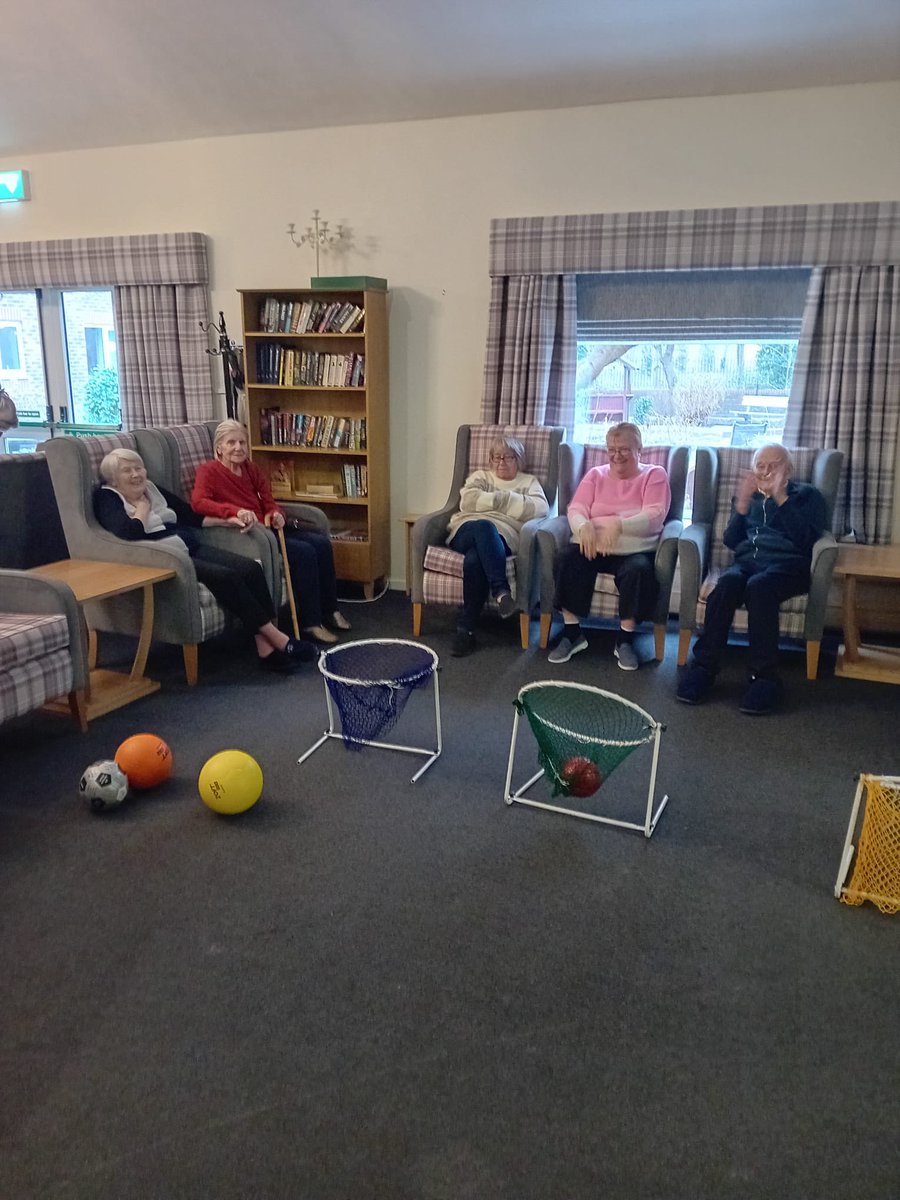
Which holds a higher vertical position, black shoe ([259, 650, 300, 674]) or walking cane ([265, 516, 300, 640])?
walking cane ([265, 516, 300, 640])

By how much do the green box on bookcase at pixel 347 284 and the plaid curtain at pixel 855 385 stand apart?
2.23 metres

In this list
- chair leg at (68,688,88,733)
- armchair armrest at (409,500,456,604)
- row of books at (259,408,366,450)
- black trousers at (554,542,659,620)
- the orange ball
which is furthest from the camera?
row of books at (259,408,366,450)

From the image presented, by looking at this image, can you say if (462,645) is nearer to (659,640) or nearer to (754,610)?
(659,640)

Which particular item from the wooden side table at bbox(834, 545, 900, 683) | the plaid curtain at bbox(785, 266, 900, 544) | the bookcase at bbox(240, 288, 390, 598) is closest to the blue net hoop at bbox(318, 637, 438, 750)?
the bookcase at bbox(240, 288, 390, 598)

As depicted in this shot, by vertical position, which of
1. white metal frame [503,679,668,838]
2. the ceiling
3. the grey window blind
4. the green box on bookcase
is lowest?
white metal frame [503,679,668,838]

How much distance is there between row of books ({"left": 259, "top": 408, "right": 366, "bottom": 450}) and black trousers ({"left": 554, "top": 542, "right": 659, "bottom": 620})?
1.52m

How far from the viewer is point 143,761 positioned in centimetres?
274

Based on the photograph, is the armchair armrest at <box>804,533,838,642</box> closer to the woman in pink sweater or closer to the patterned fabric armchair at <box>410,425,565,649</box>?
→ the woman in pink sweater

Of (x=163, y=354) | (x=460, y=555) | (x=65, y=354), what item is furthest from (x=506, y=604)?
(x=65, y=354)

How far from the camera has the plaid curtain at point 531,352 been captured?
4555mm

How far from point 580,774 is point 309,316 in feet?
10.9

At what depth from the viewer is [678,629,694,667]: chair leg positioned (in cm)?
389

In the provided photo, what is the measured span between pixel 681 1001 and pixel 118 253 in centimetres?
527

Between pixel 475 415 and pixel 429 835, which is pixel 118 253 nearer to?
pixel 475 415
